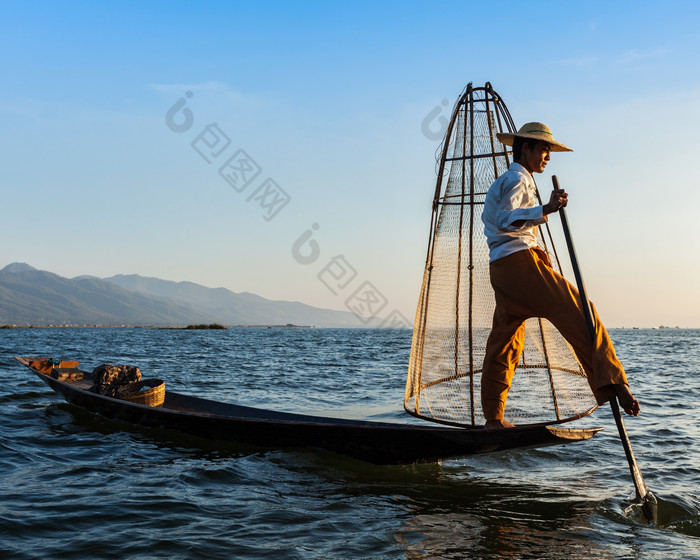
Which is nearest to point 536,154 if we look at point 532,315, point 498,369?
point 532,315

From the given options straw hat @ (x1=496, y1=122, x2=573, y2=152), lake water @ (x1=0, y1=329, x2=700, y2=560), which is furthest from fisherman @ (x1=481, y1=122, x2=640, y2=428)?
lake water @ (x1=0, y1=329, x2=700, y2=560)

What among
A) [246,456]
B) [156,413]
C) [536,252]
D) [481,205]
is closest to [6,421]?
[156,413]

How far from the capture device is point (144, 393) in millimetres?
9047

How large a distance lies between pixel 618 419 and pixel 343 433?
2.83 m

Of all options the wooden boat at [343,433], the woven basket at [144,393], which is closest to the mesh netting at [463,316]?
the wooden boat at [343,433]

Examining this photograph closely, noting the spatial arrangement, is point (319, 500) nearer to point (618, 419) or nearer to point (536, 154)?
point (618, 419)

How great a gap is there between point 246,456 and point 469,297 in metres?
3.28

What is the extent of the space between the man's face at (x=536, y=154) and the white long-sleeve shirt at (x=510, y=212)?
0.53 feet

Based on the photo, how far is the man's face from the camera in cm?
509

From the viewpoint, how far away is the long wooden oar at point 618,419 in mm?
4527

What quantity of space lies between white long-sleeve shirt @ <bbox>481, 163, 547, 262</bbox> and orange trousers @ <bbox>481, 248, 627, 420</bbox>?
9 centimetres

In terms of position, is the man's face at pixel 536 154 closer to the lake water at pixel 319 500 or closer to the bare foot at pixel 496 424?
the bare foot at pixel 496 424

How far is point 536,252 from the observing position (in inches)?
195

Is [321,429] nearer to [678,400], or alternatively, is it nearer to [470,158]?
[470,158]
